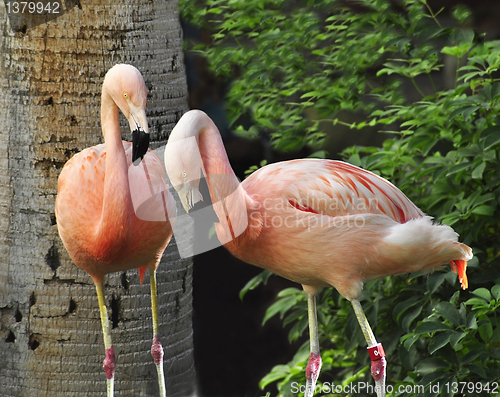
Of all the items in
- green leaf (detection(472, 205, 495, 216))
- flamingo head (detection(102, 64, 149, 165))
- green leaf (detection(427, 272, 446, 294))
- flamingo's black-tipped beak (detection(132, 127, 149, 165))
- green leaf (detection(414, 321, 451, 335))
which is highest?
flamingo head (detection(102, 64, 149, 165))

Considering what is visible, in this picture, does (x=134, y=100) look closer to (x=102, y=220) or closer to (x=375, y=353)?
(x=102, y=220)

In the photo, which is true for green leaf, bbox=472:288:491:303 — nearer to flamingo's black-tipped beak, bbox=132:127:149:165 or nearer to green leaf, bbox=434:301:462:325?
green leaf, bbox=434:301:462:325

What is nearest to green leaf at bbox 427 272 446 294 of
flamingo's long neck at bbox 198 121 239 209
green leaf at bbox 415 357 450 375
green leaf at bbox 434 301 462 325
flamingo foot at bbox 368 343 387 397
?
green leaf at bbox 434 301 462 325

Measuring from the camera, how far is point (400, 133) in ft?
9.64

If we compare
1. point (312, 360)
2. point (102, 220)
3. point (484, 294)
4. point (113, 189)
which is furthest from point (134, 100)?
point (484, 294)

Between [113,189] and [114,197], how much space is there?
25mm

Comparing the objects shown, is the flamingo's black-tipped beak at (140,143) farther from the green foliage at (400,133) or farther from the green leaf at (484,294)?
the green leaf at (484,294)

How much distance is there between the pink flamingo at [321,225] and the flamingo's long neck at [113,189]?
0.27 meters

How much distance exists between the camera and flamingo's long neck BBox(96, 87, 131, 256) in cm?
187

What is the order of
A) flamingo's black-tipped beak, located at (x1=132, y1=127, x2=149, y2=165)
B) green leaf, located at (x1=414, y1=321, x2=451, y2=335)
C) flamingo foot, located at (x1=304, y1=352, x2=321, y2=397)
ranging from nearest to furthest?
1. flamingo's black-tipped beak, located at (x1=132, y1=127, x2=149, y2=165)
2. flamingo foot, located at (x1=304, y1=352, x2=321, y2=397)
3. green leaf, located at (x1=414, y1=321, x2=451, y2=335)

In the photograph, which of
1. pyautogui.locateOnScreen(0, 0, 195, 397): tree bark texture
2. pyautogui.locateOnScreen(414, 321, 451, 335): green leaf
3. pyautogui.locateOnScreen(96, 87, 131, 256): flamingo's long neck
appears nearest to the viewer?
pyautogui.locateOnScreen(96, 87, 131, 256): flamingo's long neck

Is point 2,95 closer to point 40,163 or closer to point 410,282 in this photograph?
point 40,163

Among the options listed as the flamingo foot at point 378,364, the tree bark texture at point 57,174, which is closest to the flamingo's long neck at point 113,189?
the tree bark texture at point 57,174

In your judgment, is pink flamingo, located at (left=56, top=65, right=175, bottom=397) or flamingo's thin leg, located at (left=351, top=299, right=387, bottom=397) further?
flamingo's thin leg, located at (left=351, top=299, right=387, bottom=397)
